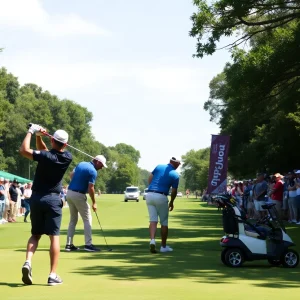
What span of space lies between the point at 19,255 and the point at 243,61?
1060cm

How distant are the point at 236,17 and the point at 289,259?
31.1 feet

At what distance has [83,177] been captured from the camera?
647 inches

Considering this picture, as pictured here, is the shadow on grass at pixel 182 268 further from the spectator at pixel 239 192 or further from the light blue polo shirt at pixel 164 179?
the spectator at pixel 239 192

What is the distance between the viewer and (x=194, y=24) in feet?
73.0

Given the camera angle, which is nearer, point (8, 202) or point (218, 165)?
point (8, 202)

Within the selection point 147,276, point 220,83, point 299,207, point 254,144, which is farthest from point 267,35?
point 220,83

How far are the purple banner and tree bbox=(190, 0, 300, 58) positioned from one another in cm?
1498

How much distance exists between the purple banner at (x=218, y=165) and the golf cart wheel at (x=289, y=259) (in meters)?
23.3

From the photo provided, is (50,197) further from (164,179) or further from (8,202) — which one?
(8,202)

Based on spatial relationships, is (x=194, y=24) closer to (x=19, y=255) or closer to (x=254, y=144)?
(x=19, y=255)

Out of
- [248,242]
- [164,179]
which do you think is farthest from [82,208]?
[248,242]

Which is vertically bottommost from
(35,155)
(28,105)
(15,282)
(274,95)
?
(15,282)

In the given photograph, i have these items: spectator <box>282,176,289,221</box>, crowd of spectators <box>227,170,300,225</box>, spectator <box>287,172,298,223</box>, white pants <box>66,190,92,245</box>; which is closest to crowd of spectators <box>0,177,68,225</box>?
crowd of spectators <box>227,170,300,225</box>

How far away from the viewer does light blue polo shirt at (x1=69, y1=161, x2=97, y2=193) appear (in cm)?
1636
